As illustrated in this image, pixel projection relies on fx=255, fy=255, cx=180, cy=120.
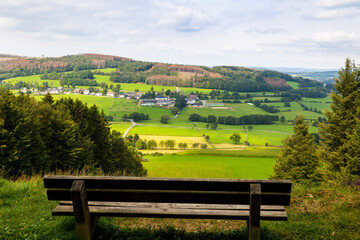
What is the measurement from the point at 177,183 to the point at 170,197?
0.31 metres

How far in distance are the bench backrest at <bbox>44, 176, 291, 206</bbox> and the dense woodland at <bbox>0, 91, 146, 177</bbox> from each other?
652 cm

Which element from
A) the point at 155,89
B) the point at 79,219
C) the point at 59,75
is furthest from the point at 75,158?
the point at 59,75

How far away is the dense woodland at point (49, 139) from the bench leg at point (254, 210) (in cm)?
734

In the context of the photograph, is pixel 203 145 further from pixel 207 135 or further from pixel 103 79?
pixel 103 79

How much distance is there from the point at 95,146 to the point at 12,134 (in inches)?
549

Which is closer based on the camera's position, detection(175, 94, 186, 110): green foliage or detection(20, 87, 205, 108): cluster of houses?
detection(175, 94, 186, 110): green foliage

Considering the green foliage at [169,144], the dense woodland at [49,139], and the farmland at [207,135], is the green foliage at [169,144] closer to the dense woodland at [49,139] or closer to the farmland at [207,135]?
the farmland at [207,135]

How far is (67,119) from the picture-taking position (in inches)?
1002

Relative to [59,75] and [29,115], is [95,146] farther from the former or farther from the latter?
[59,75]

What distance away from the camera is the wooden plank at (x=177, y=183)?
11.5 feet

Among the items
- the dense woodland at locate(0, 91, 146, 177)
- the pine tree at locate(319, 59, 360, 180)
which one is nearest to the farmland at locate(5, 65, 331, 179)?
the dense woodland at locate(0, 91, 146, 177)

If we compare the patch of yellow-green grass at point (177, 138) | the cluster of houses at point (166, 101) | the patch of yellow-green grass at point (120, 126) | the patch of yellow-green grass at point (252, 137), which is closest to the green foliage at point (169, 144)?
the patch of yellow-green grass at point (177, 138)

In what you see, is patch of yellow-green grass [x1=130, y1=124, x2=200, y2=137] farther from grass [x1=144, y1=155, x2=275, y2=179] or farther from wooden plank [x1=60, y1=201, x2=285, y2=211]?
wooden plank [x1=60, y1=201, x2=285, y2=211]

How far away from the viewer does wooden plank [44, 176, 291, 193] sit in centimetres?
350
